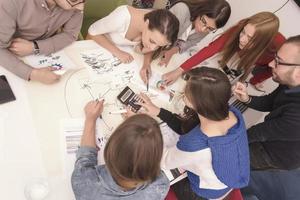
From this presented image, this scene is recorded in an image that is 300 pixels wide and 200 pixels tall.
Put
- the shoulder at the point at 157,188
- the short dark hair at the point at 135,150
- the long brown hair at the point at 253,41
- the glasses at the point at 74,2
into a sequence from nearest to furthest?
1. the short dark hair at the point at 135,150
2. the shoulder at the point at 157,188
3. the glasses at the point at 74,2
4. the long brown hair at the point at 253,41

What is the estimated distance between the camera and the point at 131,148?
93 centimetres

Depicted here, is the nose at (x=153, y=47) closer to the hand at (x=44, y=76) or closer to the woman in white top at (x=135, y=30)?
the woman in white top at (x=135, y=30)

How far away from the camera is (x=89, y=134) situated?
48.6 inches

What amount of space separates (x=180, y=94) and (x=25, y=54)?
0.73 meters

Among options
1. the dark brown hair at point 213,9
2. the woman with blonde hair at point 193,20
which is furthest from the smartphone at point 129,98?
the dark brown hair at point 213,9

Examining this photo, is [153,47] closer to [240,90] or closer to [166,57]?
[166,57]

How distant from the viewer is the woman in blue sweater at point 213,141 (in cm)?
121

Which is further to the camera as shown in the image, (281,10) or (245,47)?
(281,10)

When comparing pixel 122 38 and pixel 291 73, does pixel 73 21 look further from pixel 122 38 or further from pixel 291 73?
pixel 291 73

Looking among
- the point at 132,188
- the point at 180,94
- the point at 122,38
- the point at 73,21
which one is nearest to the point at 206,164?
the point at 132,188

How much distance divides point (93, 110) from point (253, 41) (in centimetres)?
89

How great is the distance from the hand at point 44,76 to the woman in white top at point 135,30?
1.15ft

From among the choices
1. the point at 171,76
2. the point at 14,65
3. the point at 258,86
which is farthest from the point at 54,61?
the point at 258,86

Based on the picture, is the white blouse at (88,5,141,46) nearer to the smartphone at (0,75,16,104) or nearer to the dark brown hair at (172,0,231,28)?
the dark brown hair at (172,0,231,28)
